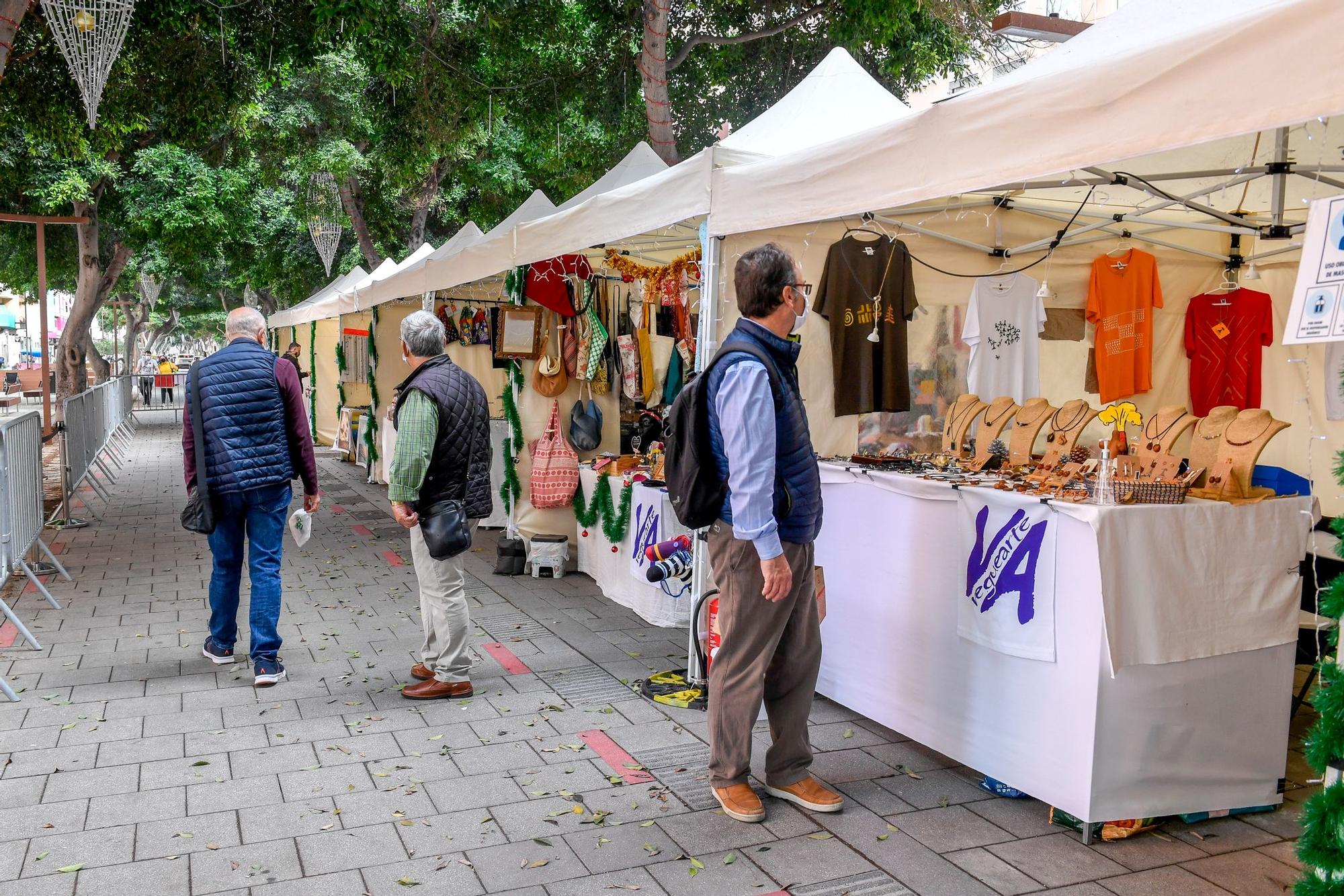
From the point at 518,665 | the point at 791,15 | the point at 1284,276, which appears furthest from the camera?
the point at 791,15

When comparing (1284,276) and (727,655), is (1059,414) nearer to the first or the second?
(727,655)

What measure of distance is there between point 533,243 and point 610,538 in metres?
1.98

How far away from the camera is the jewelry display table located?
338cm

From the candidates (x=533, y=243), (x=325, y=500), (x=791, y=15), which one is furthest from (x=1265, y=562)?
(x=325, y=500)

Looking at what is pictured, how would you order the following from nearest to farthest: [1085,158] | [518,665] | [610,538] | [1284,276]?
[1085,158] → [518,665] → [1284,276] → [610,538]

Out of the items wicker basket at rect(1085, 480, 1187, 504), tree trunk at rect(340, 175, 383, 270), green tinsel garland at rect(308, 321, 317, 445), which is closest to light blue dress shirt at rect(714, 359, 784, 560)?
wicker basket at rect(1085, 480, 1187, 504)

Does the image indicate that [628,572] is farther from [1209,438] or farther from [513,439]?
[1209,438]

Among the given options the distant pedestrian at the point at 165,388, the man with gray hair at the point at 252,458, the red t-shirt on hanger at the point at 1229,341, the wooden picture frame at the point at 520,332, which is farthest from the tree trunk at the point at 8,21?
the distant pedestrian at the point at 165,388

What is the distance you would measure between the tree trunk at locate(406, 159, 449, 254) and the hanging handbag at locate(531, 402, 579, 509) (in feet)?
36.9

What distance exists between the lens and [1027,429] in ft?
16.3

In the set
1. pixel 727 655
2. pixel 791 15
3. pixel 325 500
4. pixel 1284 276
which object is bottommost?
pixel 325 500

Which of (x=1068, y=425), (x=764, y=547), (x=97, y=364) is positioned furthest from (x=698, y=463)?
(x=97, y=364)

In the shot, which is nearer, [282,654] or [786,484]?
[786,484]

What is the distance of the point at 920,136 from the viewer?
346cm
